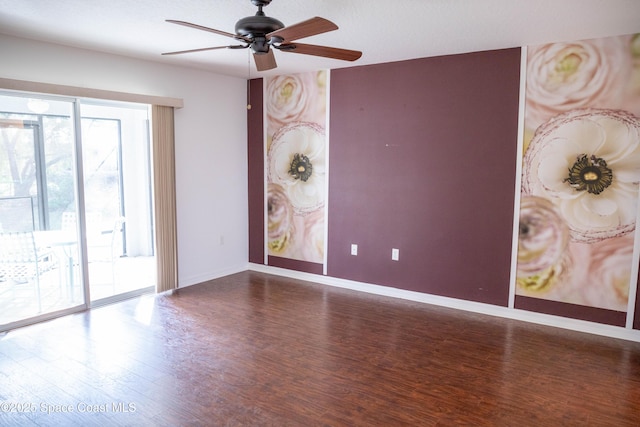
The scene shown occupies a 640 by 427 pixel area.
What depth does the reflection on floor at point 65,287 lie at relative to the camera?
386 cm

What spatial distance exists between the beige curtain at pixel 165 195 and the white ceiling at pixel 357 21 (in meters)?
0.78

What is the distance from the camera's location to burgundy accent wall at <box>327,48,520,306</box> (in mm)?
4035

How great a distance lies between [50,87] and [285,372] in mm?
3115

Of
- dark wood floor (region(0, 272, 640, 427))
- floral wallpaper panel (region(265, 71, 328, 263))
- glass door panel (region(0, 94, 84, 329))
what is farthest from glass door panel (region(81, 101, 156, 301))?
floral wallpaper panel (region(265, 71, 328, 263))

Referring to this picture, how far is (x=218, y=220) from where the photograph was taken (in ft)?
17.9

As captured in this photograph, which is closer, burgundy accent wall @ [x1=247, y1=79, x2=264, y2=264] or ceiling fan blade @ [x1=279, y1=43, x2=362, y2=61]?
ceiling fan blade @ [x1=279, y1=43, x2=362, y2=61]

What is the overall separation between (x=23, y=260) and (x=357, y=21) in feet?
11.6

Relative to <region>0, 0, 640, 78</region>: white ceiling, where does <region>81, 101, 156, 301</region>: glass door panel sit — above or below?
below

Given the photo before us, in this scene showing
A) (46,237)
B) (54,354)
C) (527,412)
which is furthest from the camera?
(46,237)

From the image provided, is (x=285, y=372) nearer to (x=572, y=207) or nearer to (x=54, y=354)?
(x=54, y=354)

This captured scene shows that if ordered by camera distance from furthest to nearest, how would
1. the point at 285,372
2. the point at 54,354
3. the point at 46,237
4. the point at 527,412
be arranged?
the point at 46,237, the point at 54,354, the point at 285,372, the point at 527,412

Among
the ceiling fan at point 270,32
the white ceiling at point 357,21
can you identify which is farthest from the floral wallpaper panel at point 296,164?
the ceiling fan at point 270,32

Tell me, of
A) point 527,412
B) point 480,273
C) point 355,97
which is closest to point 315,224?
point 355,97

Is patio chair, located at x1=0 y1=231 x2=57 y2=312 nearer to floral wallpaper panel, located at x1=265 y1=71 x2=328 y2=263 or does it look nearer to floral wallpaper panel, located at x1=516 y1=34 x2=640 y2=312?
floral wallpaper panel, located at x1=265 y1=71 x2=328 y2=263
